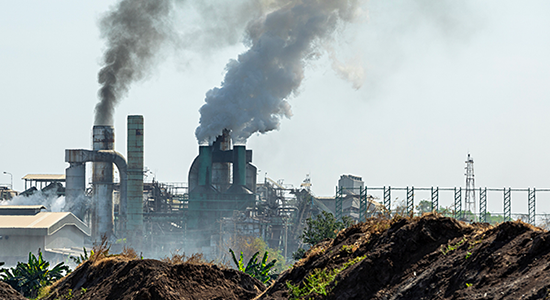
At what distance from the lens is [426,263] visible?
1057 cm

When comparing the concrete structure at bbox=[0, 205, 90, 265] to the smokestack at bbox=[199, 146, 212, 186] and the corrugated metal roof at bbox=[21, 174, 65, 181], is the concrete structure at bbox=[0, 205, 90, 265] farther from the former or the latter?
the corrugated metal roof at bbox=[21, 174, 65, 181]

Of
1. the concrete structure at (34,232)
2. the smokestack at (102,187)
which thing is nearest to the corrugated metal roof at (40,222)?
the concrete structure at (34,232)

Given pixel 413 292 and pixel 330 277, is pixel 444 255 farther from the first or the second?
pixel 330 277

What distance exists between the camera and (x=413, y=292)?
9.62m

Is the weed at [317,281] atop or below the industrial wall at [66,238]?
atop

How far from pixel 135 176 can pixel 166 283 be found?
5316cm

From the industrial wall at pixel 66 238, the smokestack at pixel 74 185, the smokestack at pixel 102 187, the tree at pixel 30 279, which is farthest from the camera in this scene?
the smokestack at pixel 74 185

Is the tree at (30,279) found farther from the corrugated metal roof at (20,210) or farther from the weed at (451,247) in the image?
the corrugated metal roof at (20,210)

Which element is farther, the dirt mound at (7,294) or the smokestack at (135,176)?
the smokestack at (135,176)

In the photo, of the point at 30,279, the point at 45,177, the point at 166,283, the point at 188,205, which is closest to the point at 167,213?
the point at 188,205

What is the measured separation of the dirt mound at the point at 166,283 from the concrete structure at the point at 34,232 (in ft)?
155

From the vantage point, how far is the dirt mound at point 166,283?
13.9m

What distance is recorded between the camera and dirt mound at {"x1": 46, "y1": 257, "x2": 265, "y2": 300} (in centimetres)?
1388

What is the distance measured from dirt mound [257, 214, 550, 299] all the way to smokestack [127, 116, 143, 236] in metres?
53.9
